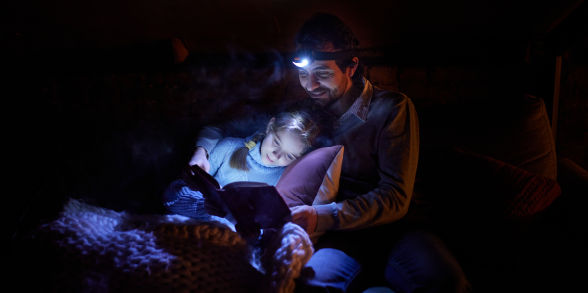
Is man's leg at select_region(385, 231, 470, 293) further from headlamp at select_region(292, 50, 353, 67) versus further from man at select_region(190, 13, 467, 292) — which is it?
headlamp at select_region(292, 50, 353, 67)

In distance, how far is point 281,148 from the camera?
1.33 meters

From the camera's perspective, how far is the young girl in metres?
1.24

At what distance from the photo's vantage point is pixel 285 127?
1.32 meters

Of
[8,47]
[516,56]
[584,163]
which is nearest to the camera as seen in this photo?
[8,47]

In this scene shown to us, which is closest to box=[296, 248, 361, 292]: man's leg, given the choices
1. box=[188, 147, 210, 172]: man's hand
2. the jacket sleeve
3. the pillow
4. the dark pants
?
the dark pants

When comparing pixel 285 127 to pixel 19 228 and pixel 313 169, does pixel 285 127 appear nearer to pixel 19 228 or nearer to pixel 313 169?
pixel 313 169

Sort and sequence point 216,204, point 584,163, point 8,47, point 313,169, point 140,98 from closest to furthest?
point 216,204
point 313,169
point 8,47
point 140,98
point 584,163

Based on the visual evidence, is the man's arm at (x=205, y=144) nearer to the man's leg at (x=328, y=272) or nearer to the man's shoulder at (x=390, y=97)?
the man's leg at (x=328, y=272)

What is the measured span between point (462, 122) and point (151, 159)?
1771 millimetres

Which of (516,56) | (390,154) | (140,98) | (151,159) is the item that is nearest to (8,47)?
(140,98)

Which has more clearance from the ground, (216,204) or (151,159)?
(151,159)

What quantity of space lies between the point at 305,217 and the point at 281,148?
344 millimetres

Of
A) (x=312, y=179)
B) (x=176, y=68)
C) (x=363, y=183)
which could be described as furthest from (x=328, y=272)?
(x=176, y=68)

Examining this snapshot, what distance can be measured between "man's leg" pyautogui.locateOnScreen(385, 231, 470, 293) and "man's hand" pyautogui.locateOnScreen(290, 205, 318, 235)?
1.30ft
